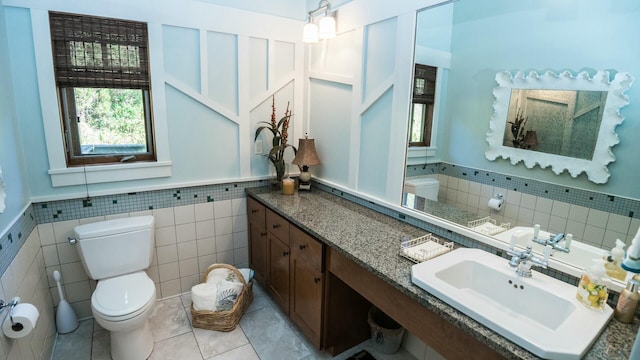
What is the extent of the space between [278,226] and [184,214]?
34.1 inches

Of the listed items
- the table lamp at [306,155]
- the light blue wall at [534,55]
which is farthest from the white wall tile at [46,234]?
the light blue wall at [534,55]

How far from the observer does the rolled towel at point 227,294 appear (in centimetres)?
237

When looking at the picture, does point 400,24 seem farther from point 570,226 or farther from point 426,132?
point 570,226

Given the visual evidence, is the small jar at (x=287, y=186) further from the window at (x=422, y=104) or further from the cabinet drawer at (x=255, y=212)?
the window at (x=422, y=104)

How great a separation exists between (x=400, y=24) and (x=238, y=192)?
1.82 meters

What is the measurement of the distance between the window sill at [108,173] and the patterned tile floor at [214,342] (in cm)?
105

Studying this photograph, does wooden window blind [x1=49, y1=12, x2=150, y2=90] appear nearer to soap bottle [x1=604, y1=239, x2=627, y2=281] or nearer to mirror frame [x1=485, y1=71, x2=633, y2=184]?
mirror frame [x1=485, y1=71, x2=633, y2=184]

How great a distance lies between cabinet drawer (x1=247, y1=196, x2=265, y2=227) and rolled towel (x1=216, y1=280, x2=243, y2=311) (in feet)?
1.64

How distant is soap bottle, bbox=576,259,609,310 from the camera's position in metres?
1.20

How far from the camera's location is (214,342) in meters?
2.26

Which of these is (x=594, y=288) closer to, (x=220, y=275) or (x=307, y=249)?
(x=307, y=249)

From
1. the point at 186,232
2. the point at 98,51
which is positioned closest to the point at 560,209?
the point at 186,232

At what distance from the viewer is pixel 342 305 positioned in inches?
81.7

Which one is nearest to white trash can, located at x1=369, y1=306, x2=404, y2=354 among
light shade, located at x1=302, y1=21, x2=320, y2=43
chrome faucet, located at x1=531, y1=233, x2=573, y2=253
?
chrome faucet, located at x1=531, y1=233, x2=573, y2=253
